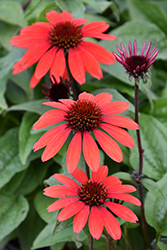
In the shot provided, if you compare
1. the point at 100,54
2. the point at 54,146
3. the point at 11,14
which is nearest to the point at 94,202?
the point at 54,146

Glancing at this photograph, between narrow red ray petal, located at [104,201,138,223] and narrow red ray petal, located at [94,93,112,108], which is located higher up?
narrow red ray petal, located at [94,93,112,108]

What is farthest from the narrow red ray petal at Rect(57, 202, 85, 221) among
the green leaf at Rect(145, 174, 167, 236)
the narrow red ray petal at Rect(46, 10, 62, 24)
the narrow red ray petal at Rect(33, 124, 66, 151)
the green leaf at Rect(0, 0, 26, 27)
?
the green leaf at Rect(0, 0, 26, 27)

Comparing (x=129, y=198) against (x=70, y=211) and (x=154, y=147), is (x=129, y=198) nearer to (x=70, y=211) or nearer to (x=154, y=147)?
(x=70, y=211)

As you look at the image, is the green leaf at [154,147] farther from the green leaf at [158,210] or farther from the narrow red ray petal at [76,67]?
the narrow red ray petal at [76,67]

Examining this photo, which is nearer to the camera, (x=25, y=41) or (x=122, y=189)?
(x=122, y=189)

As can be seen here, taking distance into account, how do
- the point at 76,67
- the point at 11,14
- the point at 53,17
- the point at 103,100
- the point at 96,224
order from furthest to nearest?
the point at 11,14 < the point at 53,17 < the point at 76,67 < the point at 103,100 < the point at 96,224

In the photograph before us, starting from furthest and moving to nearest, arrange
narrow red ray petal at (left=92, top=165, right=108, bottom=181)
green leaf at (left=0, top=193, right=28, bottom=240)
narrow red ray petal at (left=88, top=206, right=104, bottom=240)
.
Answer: green leaf at (left=0, top=193, right=28, bottom=240), narrow red ray petal at (left=92, top=165, right=108, bottom=181), narrow red ray petal at (left=88, top=206, right=104, bottom=240)

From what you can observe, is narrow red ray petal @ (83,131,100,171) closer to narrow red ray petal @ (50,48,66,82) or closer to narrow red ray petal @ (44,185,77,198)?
narrow red ray petal @ (44,185,77,198)
